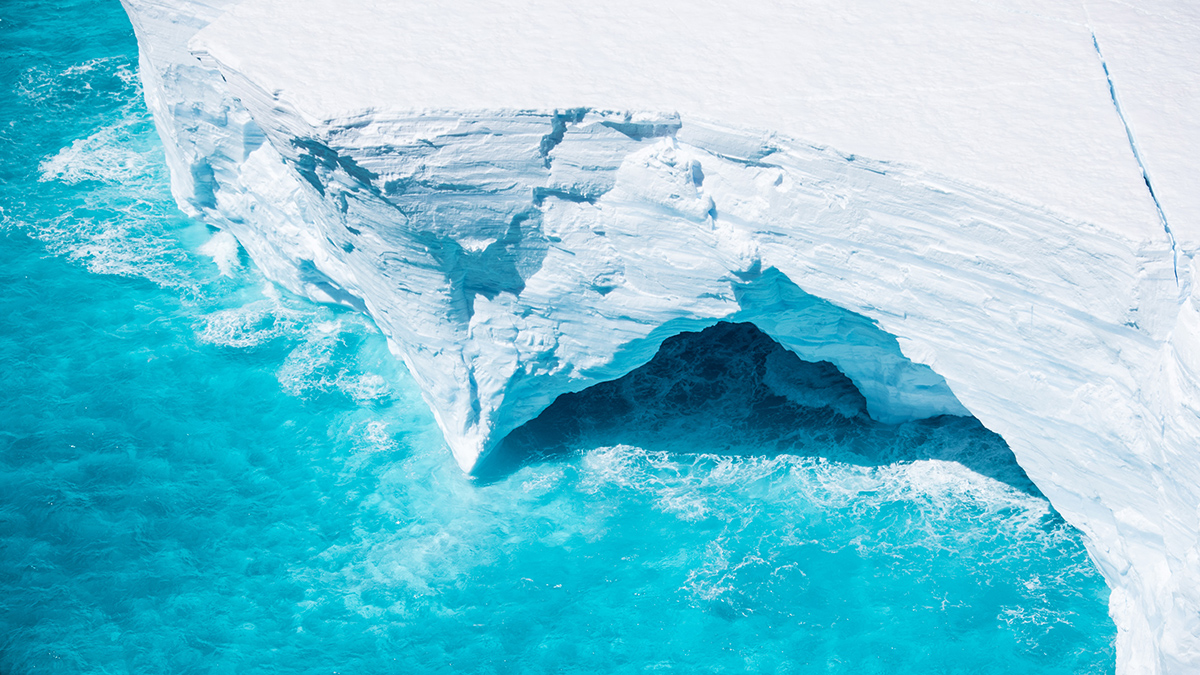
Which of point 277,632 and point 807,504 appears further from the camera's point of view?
point 807,504

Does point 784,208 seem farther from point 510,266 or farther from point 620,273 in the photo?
point 510,266

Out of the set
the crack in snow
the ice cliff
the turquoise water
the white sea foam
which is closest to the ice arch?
the turquoise water

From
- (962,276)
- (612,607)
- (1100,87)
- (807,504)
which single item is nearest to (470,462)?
(612,607)

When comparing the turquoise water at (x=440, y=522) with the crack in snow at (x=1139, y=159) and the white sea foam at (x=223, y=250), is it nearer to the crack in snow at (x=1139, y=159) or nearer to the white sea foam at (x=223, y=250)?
the white sea foam at (x=223, y=250)

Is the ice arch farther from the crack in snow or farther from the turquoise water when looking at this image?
the crack in snow

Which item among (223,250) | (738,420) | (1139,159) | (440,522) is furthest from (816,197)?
(223,250)

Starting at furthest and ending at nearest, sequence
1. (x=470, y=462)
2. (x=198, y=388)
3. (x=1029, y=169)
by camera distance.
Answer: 1. (x=198, y=388)
2. (x=470, y=462)
3. (x=1029, y=169)
